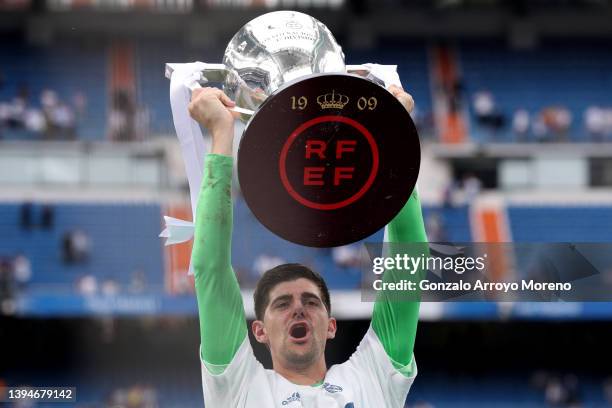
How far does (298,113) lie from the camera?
193 cm

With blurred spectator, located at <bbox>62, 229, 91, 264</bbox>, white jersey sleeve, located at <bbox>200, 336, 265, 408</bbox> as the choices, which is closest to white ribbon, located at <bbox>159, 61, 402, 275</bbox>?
white jersey sleeve, located at <bbox>200, 336, 265, 408</bbox>

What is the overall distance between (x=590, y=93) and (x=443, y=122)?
5.66ft

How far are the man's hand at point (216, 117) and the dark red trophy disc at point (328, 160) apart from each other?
0.54 feet

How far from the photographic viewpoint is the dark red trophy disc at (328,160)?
191cm

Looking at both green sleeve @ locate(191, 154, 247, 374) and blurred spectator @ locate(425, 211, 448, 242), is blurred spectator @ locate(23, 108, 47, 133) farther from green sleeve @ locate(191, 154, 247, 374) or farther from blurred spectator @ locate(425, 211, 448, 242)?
green sleeve @ locate(191, 154, 247, 374)

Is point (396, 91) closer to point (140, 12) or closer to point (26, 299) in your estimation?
point (140, 12)

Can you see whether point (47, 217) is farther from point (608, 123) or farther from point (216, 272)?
point (216, 272)

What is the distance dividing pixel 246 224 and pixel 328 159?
22.4ft

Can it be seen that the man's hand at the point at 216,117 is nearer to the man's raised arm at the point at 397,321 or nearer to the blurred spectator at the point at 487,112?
the man's raised arm at the point at 397,321

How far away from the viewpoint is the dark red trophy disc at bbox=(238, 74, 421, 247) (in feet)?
6.26

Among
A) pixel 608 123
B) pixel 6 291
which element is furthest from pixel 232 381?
pixel 608 123

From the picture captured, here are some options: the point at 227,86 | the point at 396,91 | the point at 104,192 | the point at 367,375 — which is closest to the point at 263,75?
the point at 227,86

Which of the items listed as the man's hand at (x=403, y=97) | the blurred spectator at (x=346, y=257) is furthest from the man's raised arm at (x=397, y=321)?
the blurred spectator at (x=346, y=257)

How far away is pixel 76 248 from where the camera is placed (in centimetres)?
1204
